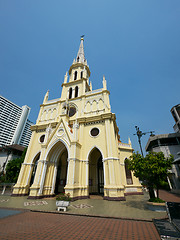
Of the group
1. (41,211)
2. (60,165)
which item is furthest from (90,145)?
(41,211)

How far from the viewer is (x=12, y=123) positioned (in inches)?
3408

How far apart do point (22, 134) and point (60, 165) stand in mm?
90066

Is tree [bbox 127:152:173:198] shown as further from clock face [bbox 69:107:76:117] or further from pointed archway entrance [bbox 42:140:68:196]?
clock face [bbox 69:107:76:117]

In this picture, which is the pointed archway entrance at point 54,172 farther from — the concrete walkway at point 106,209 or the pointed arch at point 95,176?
the concrete walkway at point 106,209

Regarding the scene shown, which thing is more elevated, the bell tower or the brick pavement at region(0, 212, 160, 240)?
the bell tower


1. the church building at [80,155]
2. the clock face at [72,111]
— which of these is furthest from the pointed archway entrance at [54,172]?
the clock face at [72,111]

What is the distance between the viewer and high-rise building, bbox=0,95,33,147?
266ft

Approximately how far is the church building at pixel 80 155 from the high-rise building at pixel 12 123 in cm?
7812

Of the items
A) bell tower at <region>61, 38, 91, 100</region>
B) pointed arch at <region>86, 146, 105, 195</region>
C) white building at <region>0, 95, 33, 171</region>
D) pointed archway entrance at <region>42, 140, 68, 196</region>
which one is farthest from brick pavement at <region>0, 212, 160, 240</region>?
white building at <region>0, 95, 33, 171</region>

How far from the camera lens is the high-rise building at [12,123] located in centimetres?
8119

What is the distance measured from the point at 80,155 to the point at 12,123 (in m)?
92.9

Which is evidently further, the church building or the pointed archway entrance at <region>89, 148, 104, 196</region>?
the pointed archway entrance at <region>89, 148, 104, 196</region>

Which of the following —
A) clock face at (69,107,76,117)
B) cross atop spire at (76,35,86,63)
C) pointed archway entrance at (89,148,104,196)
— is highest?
cross atop spire at (76,35,86,63)

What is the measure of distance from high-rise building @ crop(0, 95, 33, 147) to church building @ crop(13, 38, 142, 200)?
256 ft
